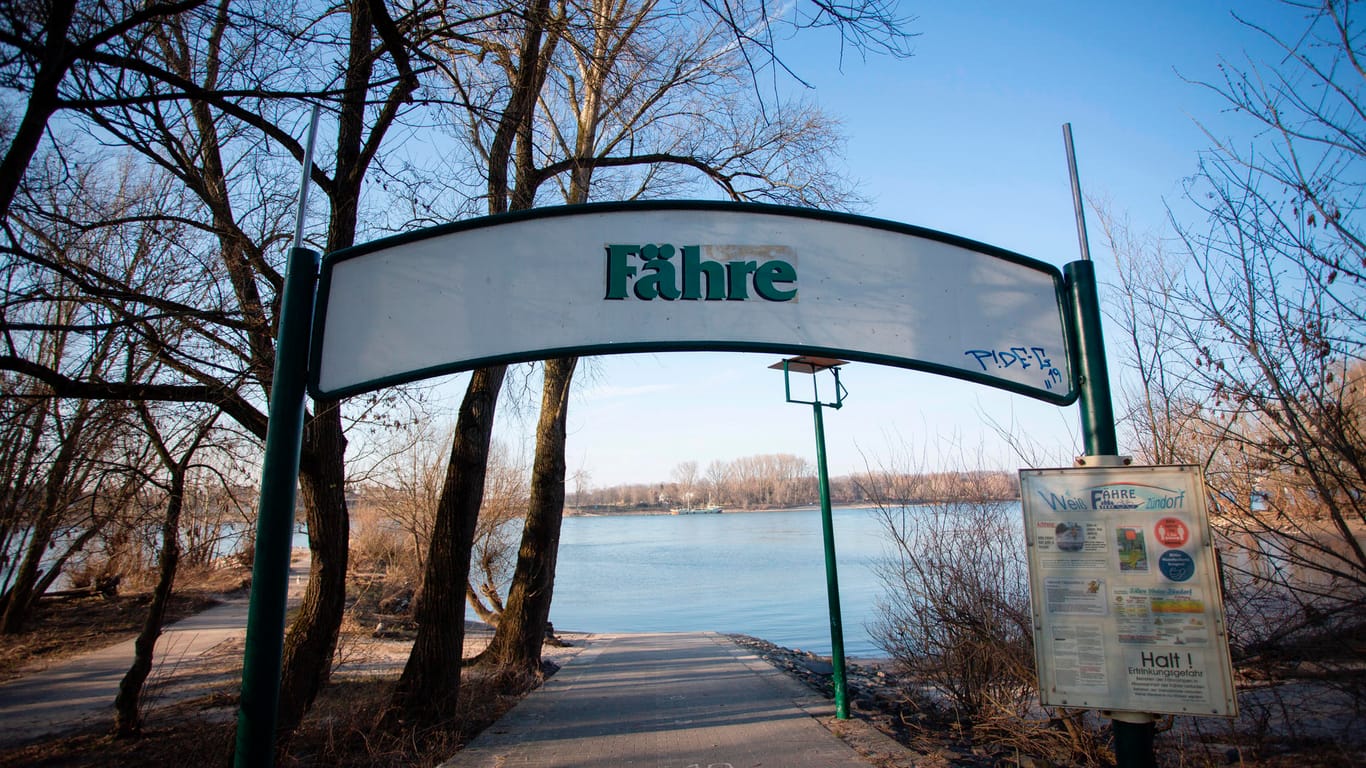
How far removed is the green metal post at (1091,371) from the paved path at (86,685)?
7948 millimetres

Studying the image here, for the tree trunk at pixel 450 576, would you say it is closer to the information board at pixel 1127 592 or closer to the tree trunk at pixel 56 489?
the tree trunk at pixel 56 489

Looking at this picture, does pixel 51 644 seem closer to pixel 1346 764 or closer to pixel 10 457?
pixel 10 457

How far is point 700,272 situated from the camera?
4.00 meters

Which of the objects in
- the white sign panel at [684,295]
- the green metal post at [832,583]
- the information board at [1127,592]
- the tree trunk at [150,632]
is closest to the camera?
the information board at [1127,592]

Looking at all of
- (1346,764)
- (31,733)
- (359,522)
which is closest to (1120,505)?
(1346,764)

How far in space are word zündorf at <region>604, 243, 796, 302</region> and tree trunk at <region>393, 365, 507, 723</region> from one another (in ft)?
12.8

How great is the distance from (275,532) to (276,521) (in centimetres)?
5

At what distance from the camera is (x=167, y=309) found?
19.0 ft

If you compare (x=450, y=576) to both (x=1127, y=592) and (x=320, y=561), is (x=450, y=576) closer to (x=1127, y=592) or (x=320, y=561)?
(x=320, y=561)

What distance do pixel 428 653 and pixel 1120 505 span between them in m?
5.65

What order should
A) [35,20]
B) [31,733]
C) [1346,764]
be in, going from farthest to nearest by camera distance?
[31,733] < [1346,764] < [35,20]

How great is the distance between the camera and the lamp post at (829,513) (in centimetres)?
624

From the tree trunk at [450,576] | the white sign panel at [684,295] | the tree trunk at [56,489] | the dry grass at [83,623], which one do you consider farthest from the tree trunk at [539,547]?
the white sign panel at [684,295]

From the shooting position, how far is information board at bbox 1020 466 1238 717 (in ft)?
10.5
